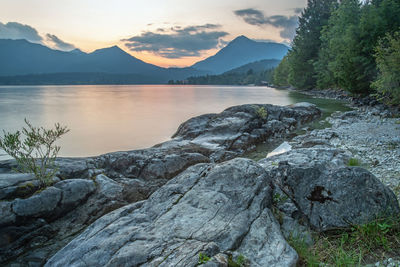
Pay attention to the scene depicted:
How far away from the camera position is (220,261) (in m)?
3.52

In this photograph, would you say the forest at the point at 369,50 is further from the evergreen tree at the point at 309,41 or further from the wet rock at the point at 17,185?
the wet rock at the point at 17,185

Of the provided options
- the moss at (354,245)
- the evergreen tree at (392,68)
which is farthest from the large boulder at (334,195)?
the evergreen tree at (392,68)

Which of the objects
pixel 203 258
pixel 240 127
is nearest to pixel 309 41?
pixel 240 127

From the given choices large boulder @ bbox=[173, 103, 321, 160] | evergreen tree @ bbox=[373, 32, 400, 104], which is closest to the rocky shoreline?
large boulder @ bbox=[173, 103, 321, 160]

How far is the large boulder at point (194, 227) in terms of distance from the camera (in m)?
4.13

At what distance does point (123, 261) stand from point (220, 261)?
1809 mm

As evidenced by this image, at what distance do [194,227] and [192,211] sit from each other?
575mm

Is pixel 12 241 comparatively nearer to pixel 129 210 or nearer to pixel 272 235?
pixel 129 210

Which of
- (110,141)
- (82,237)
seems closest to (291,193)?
(82,237)

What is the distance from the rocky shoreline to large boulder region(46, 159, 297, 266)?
0.9 inches

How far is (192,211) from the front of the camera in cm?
528

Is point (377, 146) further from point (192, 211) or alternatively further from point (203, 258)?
point (203, 258)

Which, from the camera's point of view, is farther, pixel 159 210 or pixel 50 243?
pixel 50 243

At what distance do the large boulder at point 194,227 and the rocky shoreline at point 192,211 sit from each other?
2 centimetres
